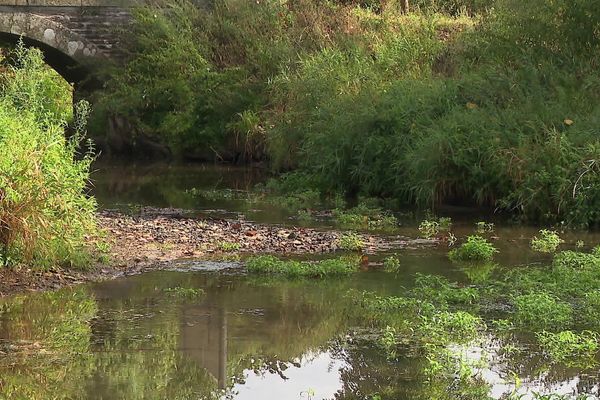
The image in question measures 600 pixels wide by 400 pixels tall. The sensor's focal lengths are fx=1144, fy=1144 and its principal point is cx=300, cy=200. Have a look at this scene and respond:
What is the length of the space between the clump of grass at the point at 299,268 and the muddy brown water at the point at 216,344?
176 millimetres

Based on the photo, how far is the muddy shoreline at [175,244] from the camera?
418 inches

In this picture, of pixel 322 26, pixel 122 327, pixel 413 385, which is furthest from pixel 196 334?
pixel 322 26

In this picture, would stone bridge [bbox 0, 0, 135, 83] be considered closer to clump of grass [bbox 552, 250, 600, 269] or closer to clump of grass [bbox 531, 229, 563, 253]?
clump of grass [bbox 531, 229, 563, 253]

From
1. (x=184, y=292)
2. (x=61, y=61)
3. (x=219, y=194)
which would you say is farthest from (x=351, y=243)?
(x=61, y=61)

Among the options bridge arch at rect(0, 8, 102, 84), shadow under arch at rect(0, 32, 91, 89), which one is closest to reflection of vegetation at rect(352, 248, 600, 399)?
bridge arch at rect(0, 8, 102, 84)

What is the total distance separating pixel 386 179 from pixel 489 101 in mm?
1996

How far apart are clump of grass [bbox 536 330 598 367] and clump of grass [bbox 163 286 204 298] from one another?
3179 mm

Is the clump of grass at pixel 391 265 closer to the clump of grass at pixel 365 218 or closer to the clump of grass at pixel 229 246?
the clump of grass at pixel 229 246

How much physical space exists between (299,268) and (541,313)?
109 inches

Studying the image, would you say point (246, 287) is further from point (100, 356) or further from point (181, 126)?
point (181, 126)

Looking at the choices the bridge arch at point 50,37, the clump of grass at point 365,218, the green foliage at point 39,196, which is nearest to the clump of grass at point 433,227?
the clump of grass at point 365,218

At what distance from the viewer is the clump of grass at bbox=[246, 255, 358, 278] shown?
440 inches

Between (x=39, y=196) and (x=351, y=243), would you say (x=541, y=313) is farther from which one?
(x=39, y=196)

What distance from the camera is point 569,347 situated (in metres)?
8.28
